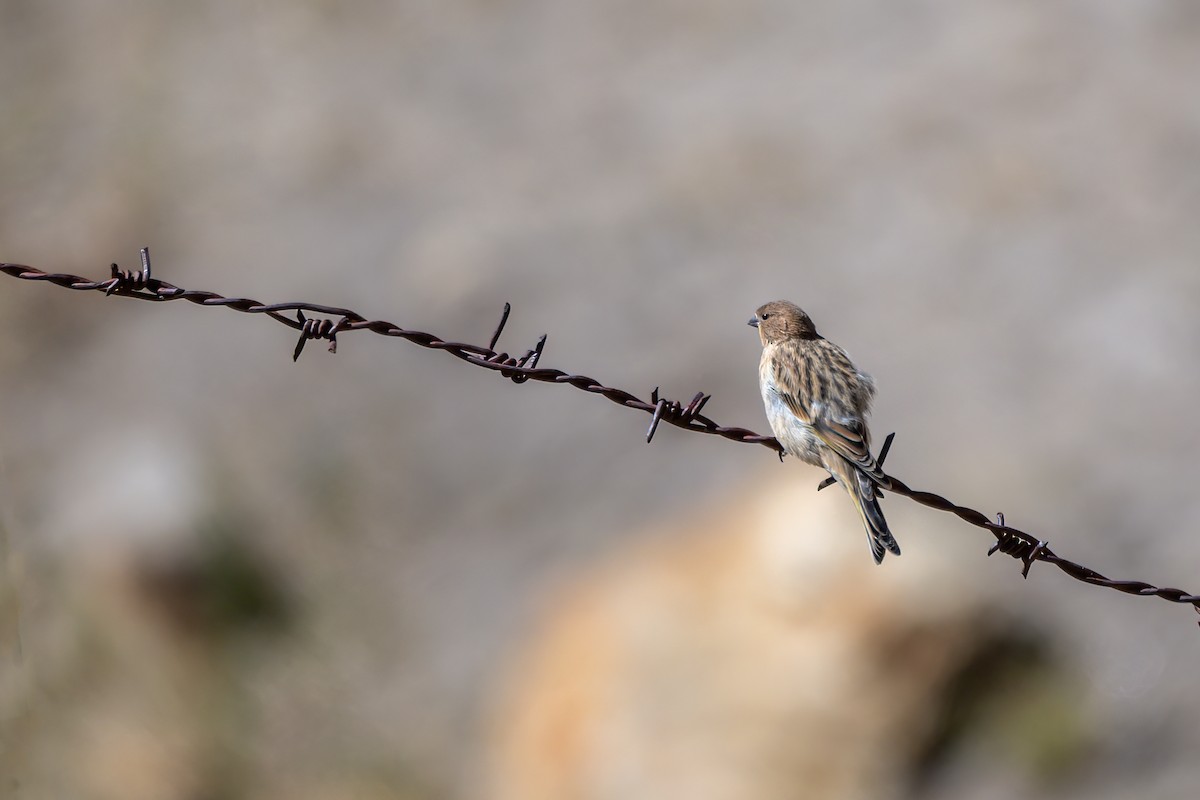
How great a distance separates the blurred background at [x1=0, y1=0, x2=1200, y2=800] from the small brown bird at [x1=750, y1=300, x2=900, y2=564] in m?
3.65

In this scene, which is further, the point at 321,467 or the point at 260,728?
the point at 321,467

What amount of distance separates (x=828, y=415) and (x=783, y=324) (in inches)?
44.8

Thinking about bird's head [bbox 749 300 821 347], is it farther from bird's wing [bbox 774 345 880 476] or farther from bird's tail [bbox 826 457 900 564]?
bird's tail [bbox 826 457 900 564]

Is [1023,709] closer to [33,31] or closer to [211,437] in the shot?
[211,437]

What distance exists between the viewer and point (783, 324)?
7805 mm

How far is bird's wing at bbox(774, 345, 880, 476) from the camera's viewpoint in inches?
263

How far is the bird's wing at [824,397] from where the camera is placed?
6.69 metres

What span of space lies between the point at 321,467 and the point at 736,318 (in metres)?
6.10

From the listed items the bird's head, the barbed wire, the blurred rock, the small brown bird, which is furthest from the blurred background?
the barbed wire

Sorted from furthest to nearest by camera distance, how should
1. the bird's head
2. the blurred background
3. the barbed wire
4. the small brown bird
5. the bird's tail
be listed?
the blurred background < the bird's head < the small brown bird < the bird's tail < the barbed wire

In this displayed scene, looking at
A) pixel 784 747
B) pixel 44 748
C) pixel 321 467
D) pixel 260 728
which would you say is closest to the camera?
pixel 784 747

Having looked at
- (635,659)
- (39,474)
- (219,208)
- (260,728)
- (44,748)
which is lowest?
(44,748)

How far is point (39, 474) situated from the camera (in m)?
18.4

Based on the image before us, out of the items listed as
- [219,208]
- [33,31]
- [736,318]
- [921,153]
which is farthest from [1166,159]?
[33,31]
